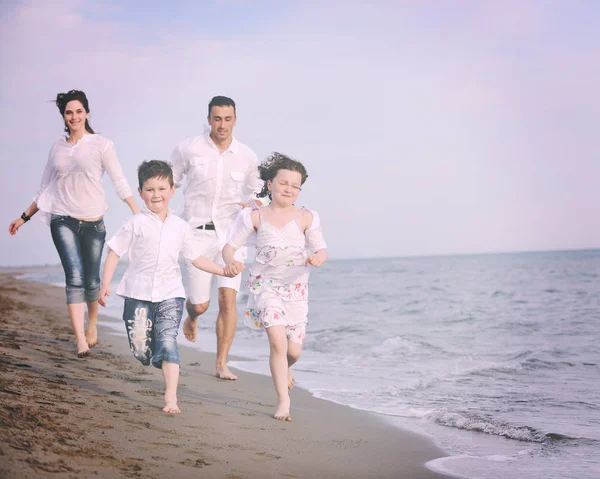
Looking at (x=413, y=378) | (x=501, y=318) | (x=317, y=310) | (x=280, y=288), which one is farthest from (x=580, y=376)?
(x=317, y=310)

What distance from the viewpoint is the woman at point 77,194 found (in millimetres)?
5379

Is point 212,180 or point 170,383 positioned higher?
point 212,180

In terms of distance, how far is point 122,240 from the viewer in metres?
4.23

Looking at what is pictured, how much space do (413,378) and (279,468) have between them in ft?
12.8

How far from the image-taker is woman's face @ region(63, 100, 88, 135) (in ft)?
17.6

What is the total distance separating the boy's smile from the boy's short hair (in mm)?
20

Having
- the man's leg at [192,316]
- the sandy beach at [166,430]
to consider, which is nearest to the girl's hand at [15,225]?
the sandy beach at [166,430]

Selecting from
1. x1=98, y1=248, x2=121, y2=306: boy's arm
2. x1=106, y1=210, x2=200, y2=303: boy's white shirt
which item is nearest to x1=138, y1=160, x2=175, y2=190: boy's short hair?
x1=106, y1=210, x2=200, y2=303: boy's white shirt

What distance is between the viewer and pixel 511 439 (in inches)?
178

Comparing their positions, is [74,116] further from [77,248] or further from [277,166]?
[277,166]

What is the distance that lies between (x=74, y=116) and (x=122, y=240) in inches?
64.8

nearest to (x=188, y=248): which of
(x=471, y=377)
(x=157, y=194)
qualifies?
(x=157, y=194)

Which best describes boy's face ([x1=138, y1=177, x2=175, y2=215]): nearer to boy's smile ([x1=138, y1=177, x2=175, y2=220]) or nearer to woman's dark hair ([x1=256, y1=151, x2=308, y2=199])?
boy's smile ([x1=138, y1=177, x2=175, y2=220])

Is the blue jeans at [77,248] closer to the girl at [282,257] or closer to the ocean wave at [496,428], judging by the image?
the girl at [282,257]
